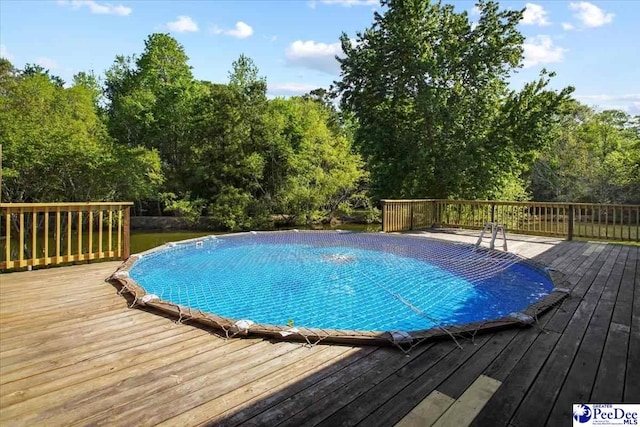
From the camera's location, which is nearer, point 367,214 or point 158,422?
point 158,422

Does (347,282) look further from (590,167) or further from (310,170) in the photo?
(590,167)

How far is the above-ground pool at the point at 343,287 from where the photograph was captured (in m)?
3.23

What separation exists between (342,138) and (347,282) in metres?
13.3

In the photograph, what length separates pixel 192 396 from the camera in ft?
6.05

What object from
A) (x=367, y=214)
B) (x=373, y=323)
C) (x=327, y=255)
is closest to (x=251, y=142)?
(x=367, y=214)

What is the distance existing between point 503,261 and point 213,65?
1419cm

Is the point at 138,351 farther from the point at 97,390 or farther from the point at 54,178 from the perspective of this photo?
the point at 54,178

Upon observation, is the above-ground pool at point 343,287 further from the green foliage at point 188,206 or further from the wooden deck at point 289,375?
the green foliage at point 188,206

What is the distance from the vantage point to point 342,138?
17.5 metres

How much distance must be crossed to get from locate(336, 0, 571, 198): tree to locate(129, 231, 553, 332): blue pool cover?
539 centimetres

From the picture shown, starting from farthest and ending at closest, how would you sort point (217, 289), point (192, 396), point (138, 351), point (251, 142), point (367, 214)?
point (367, 214) → point (251, 142) → point (217, 289) → point (138, 351) → point (192, 396)

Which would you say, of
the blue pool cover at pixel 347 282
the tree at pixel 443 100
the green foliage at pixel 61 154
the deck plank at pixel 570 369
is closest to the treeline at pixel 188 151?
the green foliage at pixel 61 154

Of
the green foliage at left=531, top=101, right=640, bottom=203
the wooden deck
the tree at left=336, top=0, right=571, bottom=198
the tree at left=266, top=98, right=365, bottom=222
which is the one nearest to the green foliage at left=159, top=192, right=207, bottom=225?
the tree at left=266, top=98, right=365, bottom=222

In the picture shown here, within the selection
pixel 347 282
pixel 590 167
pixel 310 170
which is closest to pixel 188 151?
pixel 310 170
